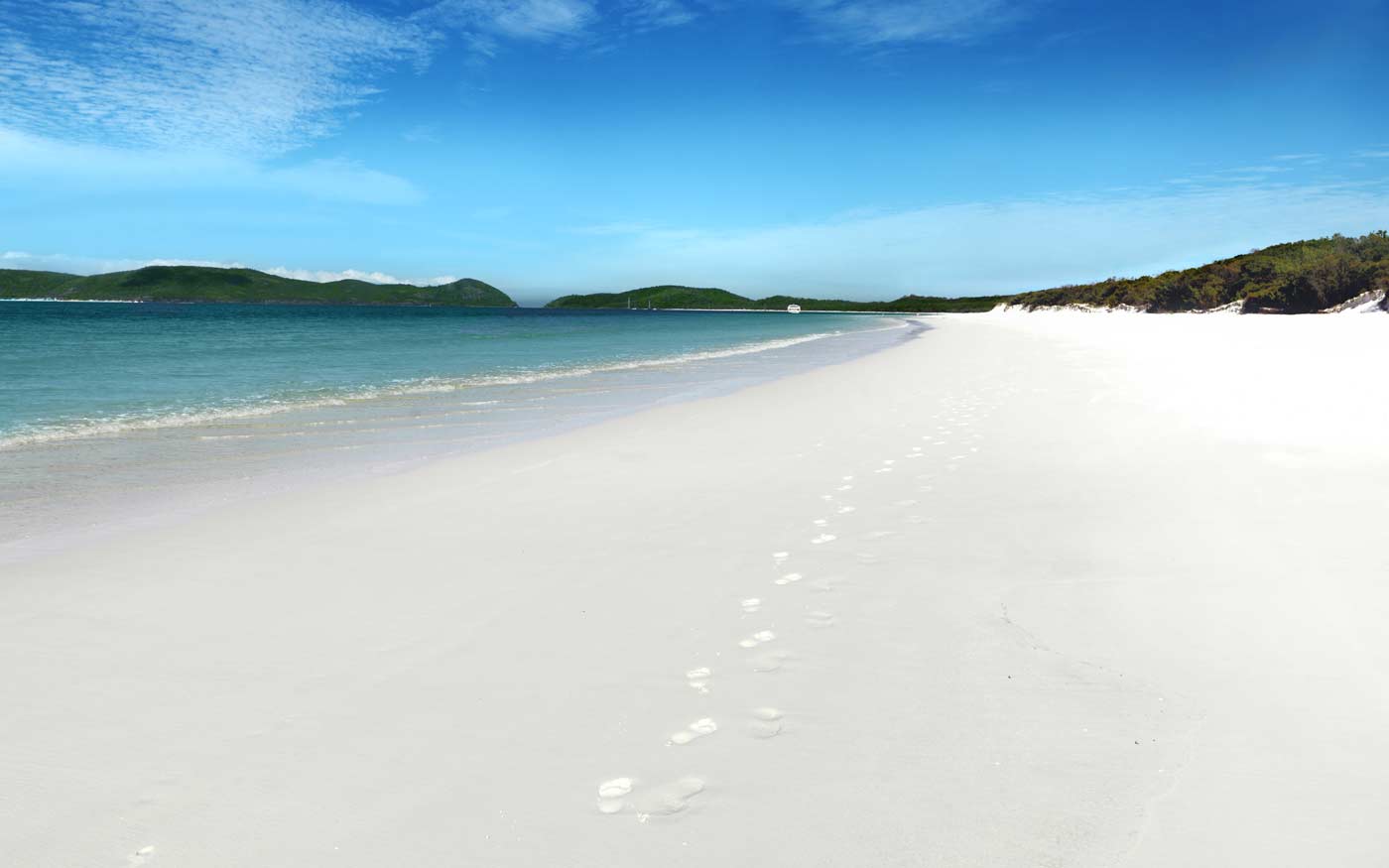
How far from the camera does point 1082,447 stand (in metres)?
8.70

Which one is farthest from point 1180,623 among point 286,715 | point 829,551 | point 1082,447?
point 1082,447

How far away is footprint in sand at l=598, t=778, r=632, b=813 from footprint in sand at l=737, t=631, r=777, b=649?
125 centimetres

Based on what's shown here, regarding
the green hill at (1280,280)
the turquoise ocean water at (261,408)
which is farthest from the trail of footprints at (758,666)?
the green hill at (1280,280)

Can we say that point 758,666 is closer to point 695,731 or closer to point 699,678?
point 699,678

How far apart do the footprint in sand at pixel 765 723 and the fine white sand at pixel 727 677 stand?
0.02 m

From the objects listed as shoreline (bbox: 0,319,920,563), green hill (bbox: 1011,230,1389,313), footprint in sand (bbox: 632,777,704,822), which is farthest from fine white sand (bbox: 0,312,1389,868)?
green hill (bbox: 1011,230,1389,313)

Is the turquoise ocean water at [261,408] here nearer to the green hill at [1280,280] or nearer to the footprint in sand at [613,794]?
the footprint in sand at [613,794]

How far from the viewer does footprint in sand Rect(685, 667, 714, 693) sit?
345 centimetres

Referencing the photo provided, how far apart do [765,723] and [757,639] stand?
33.4 inches

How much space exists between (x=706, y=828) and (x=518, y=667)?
1509 millimetres

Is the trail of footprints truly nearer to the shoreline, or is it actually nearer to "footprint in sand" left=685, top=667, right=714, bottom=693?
"footprint in sand" left=685, top=667, right=714, bottom=693

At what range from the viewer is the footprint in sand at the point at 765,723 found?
305 centimetres

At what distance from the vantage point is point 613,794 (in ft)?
8.84

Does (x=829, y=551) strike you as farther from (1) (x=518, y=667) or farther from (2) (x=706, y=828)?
(2) (x=706, y=828)
